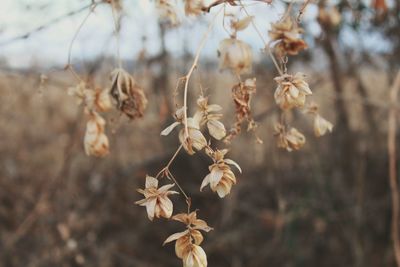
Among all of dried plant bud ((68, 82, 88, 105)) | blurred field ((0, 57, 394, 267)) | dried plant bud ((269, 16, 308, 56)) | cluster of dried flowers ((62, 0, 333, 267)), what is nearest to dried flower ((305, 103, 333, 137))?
cluster of dried flowers ((62, 0, 333, 267))

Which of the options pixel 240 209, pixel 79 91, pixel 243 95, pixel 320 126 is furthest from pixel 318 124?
pixel 240 209

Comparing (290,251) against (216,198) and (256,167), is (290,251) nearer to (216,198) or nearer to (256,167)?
(216,198)

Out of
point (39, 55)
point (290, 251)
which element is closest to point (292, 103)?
point (290, 251)

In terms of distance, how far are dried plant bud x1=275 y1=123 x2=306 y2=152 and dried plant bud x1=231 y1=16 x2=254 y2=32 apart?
0.77 feet

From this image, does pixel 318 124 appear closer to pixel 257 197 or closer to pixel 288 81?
pixel 288 81

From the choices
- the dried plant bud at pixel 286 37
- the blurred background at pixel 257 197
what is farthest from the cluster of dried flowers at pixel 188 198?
the blurred background at pixel 257 197

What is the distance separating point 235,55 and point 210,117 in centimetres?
11

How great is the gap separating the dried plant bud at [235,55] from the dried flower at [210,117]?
64 mm

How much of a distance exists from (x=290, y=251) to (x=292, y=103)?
6.99 feet

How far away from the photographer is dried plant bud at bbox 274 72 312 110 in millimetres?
877

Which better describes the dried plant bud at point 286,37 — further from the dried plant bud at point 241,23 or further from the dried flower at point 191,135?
the dried flower at point 191,135

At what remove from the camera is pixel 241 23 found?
0.90 m

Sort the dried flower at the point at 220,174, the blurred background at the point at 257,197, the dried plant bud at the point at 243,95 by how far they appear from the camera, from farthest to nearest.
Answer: the blurred background at the point at 257,197, the dried plant bud at the point at 243,95, the dried flower at the point at 220,174

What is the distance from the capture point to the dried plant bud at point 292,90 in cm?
88
